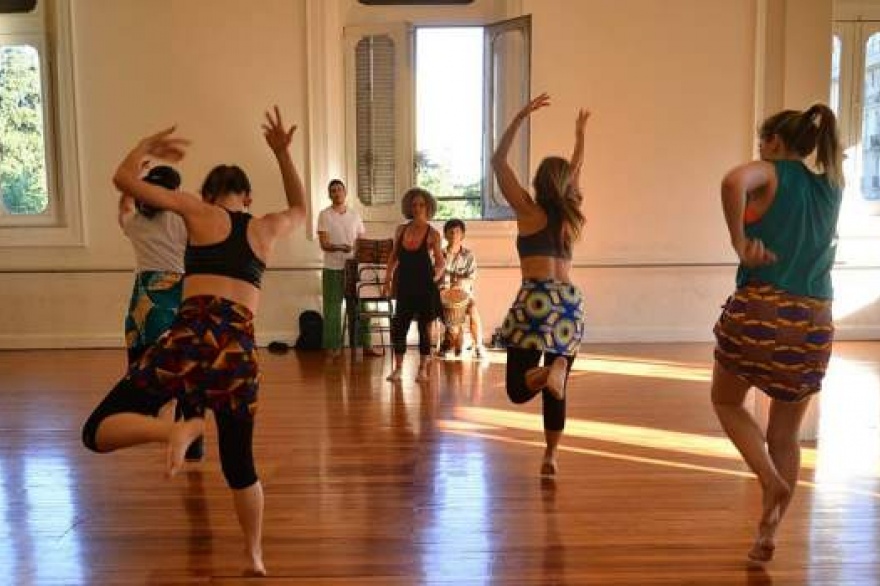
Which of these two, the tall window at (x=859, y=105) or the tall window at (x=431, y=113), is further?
the tall window at (x=859, y=105)

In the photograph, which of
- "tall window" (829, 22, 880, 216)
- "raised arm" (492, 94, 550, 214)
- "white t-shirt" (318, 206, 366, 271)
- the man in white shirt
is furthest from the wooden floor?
"tall window" (829, 22, 880, 216)

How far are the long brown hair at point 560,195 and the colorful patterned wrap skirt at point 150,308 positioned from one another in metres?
1.61

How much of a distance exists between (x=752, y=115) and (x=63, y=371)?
22.1 ft

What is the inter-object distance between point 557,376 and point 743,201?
1.20 meters

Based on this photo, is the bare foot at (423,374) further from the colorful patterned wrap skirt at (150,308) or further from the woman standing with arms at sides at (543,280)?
the colorful patterned wrap skirt at (150,308)

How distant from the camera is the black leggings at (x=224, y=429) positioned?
2494mm

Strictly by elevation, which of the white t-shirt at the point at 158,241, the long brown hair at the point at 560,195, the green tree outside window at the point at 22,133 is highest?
the green tree outside window at the point at 22,133

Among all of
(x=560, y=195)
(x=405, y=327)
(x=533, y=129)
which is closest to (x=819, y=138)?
(x=560, y=195)

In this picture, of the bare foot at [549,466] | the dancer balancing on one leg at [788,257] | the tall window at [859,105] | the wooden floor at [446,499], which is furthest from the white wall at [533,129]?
the dancer balancing on one leg at [788,257]

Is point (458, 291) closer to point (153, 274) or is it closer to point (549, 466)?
point (549, 466)

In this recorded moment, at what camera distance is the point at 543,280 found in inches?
138

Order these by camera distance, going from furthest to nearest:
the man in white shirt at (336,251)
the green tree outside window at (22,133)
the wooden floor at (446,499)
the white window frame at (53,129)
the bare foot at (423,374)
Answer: the green tree outside window at (22,133)
the white window frame at (53,129)
the man in white shirt at (336,251)
the bare foot at (423,374)
the wooden floor at (446,499)

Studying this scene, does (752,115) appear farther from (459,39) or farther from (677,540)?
(677,540)

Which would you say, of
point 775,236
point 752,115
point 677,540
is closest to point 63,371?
point 677,540
